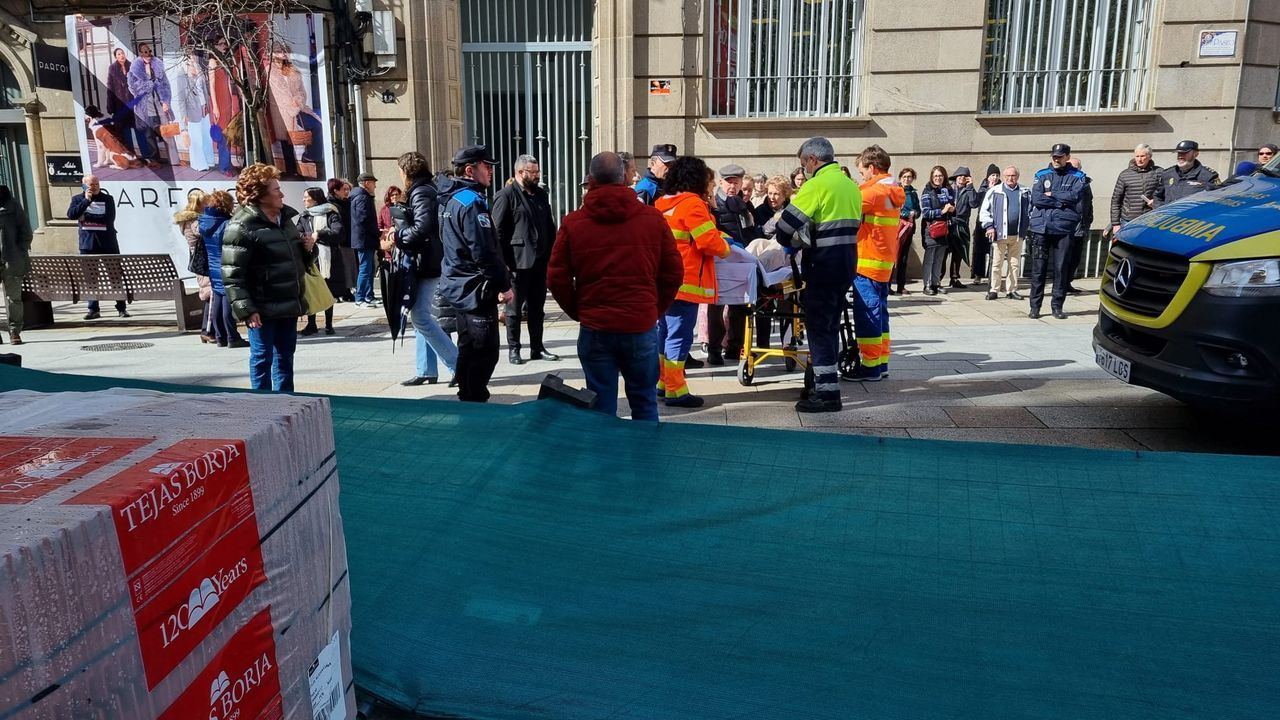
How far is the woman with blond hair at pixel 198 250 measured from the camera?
988 cm

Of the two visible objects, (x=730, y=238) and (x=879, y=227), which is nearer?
(x=879, y=227)

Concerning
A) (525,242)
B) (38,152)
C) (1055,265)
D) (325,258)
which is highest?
(38,152)

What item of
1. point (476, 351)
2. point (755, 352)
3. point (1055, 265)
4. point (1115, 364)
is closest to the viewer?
point (1115, 364)

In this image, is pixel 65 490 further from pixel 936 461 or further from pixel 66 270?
pixel 66 270

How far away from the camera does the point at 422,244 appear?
291 inches

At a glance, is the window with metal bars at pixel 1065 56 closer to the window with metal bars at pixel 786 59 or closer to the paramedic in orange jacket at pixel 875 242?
the window with metal bars at pixel 786 59

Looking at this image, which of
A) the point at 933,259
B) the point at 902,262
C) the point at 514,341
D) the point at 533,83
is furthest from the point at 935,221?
the point at 514,341

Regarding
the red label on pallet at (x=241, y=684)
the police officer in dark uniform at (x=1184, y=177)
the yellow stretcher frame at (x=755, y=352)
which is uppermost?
the police officer in dark uniform at (x=1184, y=177)

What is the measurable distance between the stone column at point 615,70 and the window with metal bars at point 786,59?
1.34 metres

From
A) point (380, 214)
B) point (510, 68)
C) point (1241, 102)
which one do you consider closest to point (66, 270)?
point (380, 214)

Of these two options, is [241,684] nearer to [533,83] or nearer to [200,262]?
[200,262]

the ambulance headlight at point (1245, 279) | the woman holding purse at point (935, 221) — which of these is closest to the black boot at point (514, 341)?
the ambulance headlight at point (1245, 279)

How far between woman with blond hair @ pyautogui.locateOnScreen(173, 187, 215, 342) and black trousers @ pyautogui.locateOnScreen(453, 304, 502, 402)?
4428mm

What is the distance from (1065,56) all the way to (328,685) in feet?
51.4
